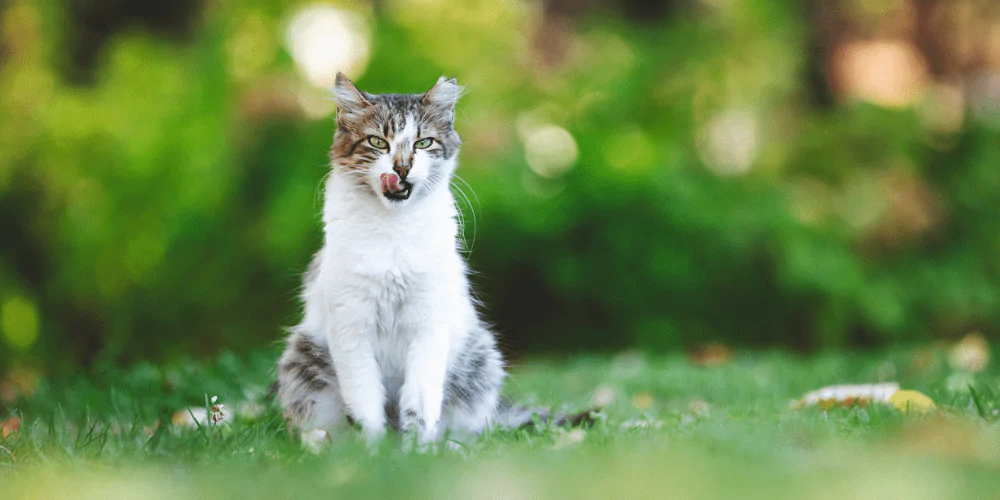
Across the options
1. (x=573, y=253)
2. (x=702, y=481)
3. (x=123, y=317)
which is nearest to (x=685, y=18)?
(x=573, y=253)

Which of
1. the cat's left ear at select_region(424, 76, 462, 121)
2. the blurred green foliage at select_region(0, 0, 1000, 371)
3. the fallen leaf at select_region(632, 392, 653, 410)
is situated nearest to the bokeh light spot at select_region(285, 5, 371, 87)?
the blurred green foliage at select_region(0, 0, 1000, 371)

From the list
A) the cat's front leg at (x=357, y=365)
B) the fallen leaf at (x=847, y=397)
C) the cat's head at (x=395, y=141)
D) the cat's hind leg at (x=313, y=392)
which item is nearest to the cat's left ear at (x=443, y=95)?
the cat's head at (x=395, y=141)

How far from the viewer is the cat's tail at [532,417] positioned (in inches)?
111

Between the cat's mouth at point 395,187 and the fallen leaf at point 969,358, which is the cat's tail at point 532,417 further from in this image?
the fallen leaf at point 969,358

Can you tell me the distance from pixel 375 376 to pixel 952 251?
555 centimetres

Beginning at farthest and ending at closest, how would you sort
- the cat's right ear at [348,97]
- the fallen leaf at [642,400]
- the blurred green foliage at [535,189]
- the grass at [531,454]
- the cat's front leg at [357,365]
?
the blurred green foliage at [535,189]
the fallen leaf at [642,400]
the cat's right ear at [348,97]
the cat's front leg at [357,365]
the grass at [531,454]

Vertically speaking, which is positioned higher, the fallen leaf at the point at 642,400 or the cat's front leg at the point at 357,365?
the cat's front leg at the point at 357,365

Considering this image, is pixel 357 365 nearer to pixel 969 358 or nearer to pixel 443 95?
pixel 443 95

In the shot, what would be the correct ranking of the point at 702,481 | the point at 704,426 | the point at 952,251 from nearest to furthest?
the point at 702,481 < the point at 704,426 < the point at 952,251

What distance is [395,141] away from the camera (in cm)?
264

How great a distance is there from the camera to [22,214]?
6.89 meters

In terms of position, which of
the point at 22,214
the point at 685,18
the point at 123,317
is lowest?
the point at 123,317

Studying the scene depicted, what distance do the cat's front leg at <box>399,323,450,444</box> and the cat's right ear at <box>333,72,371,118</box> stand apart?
2.32ft

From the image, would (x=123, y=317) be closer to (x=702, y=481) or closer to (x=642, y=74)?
(x=642, y=74)
